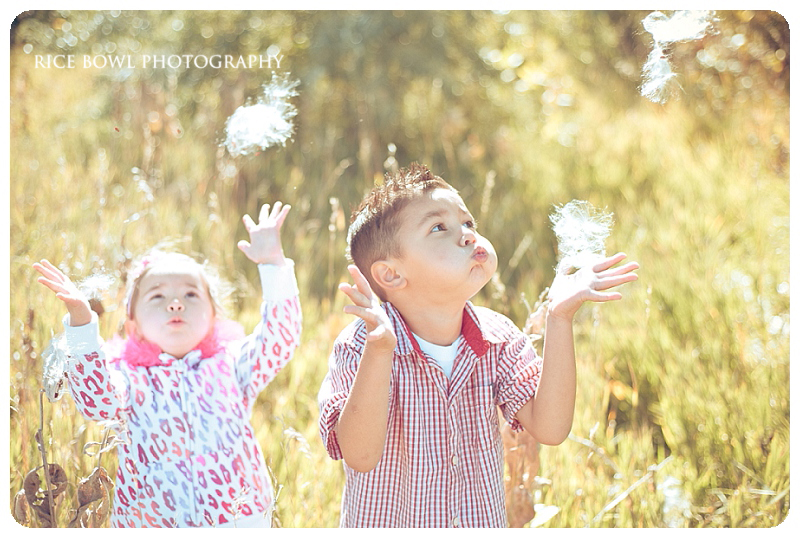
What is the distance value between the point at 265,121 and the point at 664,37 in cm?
79

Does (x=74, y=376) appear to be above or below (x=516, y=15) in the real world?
below

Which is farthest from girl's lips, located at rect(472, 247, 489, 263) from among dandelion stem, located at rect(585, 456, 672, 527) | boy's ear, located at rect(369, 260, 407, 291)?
dandelion stem, located at rect(585, 456, 672, 527)

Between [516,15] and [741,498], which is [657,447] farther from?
[516,15]

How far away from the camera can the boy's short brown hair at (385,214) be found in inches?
47.8

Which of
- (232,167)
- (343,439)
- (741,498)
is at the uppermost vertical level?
(232,167)

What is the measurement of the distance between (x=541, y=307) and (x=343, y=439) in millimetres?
515

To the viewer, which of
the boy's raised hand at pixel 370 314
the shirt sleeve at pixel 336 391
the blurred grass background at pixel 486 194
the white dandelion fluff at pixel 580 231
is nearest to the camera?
the boy's raised hand at pixel 370 314

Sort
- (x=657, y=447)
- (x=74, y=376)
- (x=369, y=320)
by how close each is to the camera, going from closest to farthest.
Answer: (x=369, y=320) → (x=74, y=376) → (x=657, y=447)

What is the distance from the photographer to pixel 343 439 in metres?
1.12

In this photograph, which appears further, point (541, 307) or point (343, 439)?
point (541, 307)

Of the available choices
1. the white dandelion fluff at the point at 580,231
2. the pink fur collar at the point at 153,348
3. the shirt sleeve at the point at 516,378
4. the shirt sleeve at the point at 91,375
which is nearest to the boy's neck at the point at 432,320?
the shirt sleeve at the point at 516,378

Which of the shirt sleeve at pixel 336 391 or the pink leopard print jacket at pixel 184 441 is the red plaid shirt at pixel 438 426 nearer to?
the shirt sleeve at pixel 336 391

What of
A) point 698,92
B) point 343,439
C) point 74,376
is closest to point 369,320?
point 343,439

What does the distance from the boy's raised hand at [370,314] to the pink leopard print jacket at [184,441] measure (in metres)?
0.36
